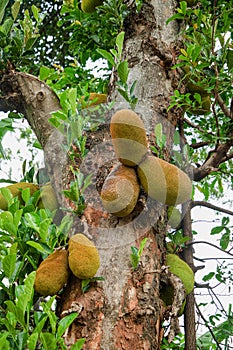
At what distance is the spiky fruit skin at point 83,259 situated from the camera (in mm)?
877

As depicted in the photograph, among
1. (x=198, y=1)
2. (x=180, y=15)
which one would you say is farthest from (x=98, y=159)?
(x=198, y=1)

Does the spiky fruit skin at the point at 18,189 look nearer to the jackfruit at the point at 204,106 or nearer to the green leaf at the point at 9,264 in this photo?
the green leaf at the point at 9,264

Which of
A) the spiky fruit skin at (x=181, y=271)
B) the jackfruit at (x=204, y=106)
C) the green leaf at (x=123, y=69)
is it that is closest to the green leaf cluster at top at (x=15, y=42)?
the green leaf at (x=123, y=69)

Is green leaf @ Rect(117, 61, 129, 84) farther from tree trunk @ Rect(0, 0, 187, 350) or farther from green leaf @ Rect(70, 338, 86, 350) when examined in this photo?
green leaf @ Rect(70, 338, 86, 350)

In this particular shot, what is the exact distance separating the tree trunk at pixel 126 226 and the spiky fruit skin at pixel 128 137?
0.09 metres

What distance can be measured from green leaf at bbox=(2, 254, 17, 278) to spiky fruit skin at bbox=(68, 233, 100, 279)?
104 mm

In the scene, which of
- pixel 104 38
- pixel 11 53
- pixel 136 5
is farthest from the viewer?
pixel 104 38

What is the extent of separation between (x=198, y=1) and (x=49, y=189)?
0.88 metres

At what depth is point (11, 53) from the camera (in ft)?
3.97

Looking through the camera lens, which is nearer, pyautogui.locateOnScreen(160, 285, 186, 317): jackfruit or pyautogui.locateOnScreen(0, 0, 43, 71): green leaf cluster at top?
pyautogui.locateOnScreen(160, 285, 186, 317): jackfruit

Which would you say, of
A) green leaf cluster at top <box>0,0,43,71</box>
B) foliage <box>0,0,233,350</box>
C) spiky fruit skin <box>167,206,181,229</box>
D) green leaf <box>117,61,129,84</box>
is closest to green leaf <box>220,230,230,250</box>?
foliage <box>0,0,233,350</box>

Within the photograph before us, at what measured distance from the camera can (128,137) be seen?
951 mm

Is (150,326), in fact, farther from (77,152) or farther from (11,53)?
(11,53)

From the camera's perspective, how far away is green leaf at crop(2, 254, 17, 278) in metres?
0.86
